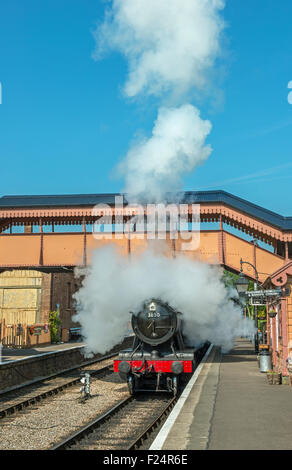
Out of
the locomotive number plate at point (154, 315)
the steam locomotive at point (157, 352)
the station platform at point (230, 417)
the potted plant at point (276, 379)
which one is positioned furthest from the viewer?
the locomotive number plate at point (154, 315)

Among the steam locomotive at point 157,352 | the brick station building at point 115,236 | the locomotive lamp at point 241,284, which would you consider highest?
the brick station building at point 115,236

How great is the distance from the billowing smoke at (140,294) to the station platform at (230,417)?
2144 millimetres

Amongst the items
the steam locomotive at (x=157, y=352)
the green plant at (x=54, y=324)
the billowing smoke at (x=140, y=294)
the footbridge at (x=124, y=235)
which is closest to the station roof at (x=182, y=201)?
the footbridge at (x=124, y=235)

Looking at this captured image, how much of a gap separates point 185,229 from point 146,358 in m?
8.11

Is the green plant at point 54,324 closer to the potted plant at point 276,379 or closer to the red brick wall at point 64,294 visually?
the red brick wall at point 64,294

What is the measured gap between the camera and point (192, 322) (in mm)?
15016

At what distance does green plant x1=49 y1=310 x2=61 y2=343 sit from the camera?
107ft

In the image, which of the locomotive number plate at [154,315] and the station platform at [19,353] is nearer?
the locomotive number plate at [154,315]

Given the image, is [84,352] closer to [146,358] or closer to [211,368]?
[211,368]

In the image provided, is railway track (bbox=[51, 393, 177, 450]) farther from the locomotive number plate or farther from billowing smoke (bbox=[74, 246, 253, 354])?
billowing smoke (bbox=[74, 246, 253, 354])

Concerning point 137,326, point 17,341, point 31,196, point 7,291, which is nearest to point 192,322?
point 137,326

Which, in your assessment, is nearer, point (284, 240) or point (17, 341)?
point (284, 240)

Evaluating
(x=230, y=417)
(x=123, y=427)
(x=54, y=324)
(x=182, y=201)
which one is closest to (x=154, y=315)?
(x=123, y=427)

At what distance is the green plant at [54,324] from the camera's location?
32591mm
